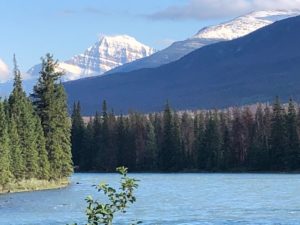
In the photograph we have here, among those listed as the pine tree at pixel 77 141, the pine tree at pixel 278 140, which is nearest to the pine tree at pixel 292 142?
the pine tree at pixel 278 140

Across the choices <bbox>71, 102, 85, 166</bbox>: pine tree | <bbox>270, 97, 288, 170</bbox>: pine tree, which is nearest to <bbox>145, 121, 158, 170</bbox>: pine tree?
<bbox>71, 102, 85, 166</bbox>: pine tree

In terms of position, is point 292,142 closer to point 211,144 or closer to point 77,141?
point 211,144

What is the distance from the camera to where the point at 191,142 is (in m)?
156

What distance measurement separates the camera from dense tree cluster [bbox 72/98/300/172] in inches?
5300

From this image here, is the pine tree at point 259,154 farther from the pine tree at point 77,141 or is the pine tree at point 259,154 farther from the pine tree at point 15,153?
the pine tree at point 15,153

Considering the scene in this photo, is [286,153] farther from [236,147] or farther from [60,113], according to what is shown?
[60,113]

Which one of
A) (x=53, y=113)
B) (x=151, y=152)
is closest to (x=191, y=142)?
(x=151, y=152)

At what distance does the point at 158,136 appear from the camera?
161750 mm

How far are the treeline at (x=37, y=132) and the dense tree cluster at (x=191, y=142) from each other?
47383 millimetres

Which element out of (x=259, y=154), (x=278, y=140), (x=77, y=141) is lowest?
(x=259, y=154)

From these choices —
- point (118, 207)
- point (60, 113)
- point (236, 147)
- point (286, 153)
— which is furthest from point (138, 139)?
point (118, 207)

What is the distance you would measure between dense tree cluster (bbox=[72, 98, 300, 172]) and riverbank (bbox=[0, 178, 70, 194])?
49.8m

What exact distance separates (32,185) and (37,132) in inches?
296

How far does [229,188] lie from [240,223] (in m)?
36.6
